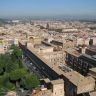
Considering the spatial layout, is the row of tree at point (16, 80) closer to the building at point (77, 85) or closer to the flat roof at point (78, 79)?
the building at point (77, 85)

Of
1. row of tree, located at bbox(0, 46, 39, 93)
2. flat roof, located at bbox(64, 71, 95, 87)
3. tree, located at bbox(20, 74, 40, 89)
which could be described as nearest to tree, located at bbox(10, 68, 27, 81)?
row of tree, located at bbox(0, 46, 39, 93)

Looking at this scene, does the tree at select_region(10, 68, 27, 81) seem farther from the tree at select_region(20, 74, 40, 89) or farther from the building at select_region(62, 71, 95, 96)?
the building at select_region(62, 71, 95, 96)

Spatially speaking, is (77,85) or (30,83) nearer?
(77,85)

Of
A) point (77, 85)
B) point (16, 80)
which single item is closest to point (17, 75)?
point (16, 80)

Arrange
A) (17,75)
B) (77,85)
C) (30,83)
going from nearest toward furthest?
(77,85) < (30,83) < (17,75)

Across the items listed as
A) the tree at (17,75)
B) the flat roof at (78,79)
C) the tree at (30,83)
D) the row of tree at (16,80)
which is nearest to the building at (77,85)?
the flat roof at (78,79)

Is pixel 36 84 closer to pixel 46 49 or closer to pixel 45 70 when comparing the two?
pixel 45 70

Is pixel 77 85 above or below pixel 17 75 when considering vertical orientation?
above

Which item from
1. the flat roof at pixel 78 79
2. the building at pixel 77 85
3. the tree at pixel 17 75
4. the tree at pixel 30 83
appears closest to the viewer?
the building at pixel 77 85

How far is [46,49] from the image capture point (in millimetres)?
A: 34000

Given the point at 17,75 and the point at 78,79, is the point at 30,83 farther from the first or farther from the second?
the point at 78,79

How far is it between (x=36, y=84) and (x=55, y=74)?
7.91 ft

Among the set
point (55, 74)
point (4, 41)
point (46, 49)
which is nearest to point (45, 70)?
point (55, 74)

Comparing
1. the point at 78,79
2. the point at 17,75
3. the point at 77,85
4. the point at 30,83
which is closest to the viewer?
the point at 77,85
